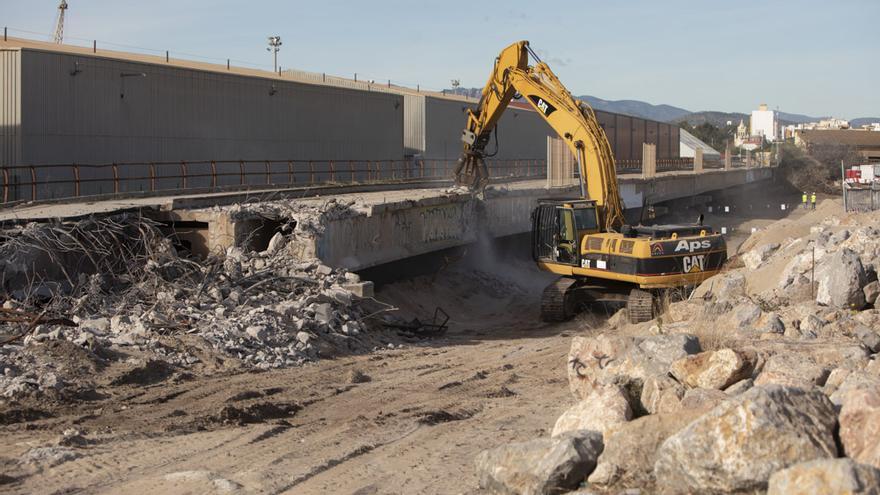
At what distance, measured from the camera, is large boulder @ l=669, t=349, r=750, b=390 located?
8.74 metres

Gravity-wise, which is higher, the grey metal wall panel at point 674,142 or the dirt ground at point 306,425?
the grey metal wall panel at point 674,142

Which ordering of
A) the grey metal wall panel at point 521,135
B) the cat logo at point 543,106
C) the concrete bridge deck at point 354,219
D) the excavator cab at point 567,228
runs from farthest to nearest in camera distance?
the grey metal wall panel at point 521,135 < the cat logo at point 543,106 < the excavator cab at point 567,228 < the concrete bridge deck at point 354,219

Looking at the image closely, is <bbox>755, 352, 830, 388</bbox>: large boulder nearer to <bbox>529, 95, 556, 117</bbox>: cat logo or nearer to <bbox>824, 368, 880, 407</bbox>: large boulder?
<bbox>824, 368, 880, 407</bbox>: large boulder

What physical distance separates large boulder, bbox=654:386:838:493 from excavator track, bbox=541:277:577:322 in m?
15.1

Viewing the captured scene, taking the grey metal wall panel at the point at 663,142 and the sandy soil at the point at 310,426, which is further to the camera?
the grey metal wall panel at the point at 663,142

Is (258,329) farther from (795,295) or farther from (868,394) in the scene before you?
(868,394)

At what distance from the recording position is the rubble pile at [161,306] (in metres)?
13.8

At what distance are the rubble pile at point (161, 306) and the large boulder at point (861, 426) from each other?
8990 millimetres

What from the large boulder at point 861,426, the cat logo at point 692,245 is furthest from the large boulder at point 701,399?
the cat logo at point 692,245

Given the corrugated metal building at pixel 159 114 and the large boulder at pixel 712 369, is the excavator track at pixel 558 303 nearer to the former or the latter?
the large boulder at pixel 712 369

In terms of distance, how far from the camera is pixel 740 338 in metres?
11.6

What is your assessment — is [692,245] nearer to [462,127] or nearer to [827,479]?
[827,479]

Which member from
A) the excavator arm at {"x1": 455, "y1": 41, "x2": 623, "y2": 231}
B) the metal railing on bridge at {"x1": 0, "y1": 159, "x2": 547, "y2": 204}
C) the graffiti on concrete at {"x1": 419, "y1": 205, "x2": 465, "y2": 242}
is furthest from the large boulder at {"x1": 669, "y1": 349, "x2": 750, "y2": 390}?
the graffiti on concrete at {"x1": 419, "y1": 205, "x2": 465, "y2": 242}

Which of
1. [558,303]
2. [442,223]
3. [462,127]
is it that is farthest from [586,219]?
[462,127]
